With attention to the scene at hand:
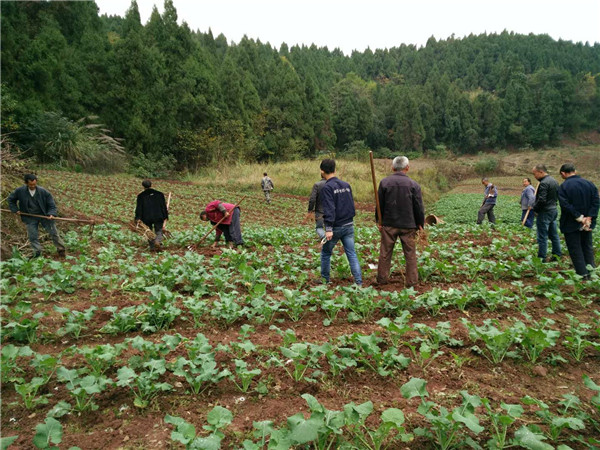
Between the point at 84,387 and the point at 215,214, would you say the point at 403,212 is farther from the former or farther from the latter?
the point at 215,214

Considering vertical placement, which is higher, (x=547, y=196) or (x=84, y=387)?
(x=547, y=196)

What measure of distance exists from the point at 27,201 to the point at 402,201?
23.4 ft

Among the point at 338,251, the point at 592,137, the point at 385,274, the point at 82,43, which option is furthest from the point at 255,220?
the point at 592,137

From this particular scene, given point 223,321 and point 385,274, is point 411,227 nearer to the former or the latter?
point 385,274

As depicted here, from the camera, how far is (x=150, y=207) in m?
8.80

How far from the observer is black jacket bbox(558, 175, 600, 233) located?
5.75 meters

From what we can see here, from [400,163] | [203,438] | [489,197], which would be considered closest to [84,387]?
[203,438]

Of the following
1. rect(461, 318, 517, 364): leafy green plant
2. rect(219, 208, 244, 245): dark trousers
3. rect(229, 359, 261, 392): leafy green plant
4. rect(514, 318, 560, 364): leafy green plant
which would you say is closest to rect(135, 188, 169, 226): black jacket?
rect(219, 208, 244, 245): dark trousers

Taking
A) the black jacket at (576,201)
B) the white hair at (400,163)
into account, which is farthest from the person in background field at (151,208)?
the black jacket at (576,201)

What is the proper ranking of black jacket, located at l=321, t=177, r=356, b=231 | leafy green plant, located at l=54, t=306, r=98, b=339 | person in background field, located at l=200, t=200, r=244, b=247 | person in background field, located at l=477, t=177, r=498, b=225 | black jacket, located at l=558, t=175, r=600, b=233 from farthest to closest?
person in background field, located at l=477, t=177, r=498, b=225 → person in background field, located at l=200, t=200, r=244, b=247 → black jacket, located at l=558, t=175, r=600, b=233 → black jacket, located at l=321, t=177, r=356, b=231 → leafy green plant, located at l=54, t=306, r=98, b=339

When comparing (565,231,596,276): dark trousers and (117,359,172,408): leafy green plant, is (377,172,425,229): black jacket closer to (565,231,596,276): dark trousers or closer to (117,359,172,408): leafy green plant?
(565,231,596,276): dark trousers

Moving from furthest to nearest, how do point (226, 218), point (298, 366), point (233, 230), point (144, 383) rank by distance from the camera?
point (233, 230)
point (226, 218)
point (298, 366)
point (144, 383)

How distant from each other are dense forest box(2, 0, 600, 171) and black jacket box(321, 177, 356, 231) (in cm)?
1101

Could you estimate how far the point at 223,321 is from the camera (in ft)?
14.6
